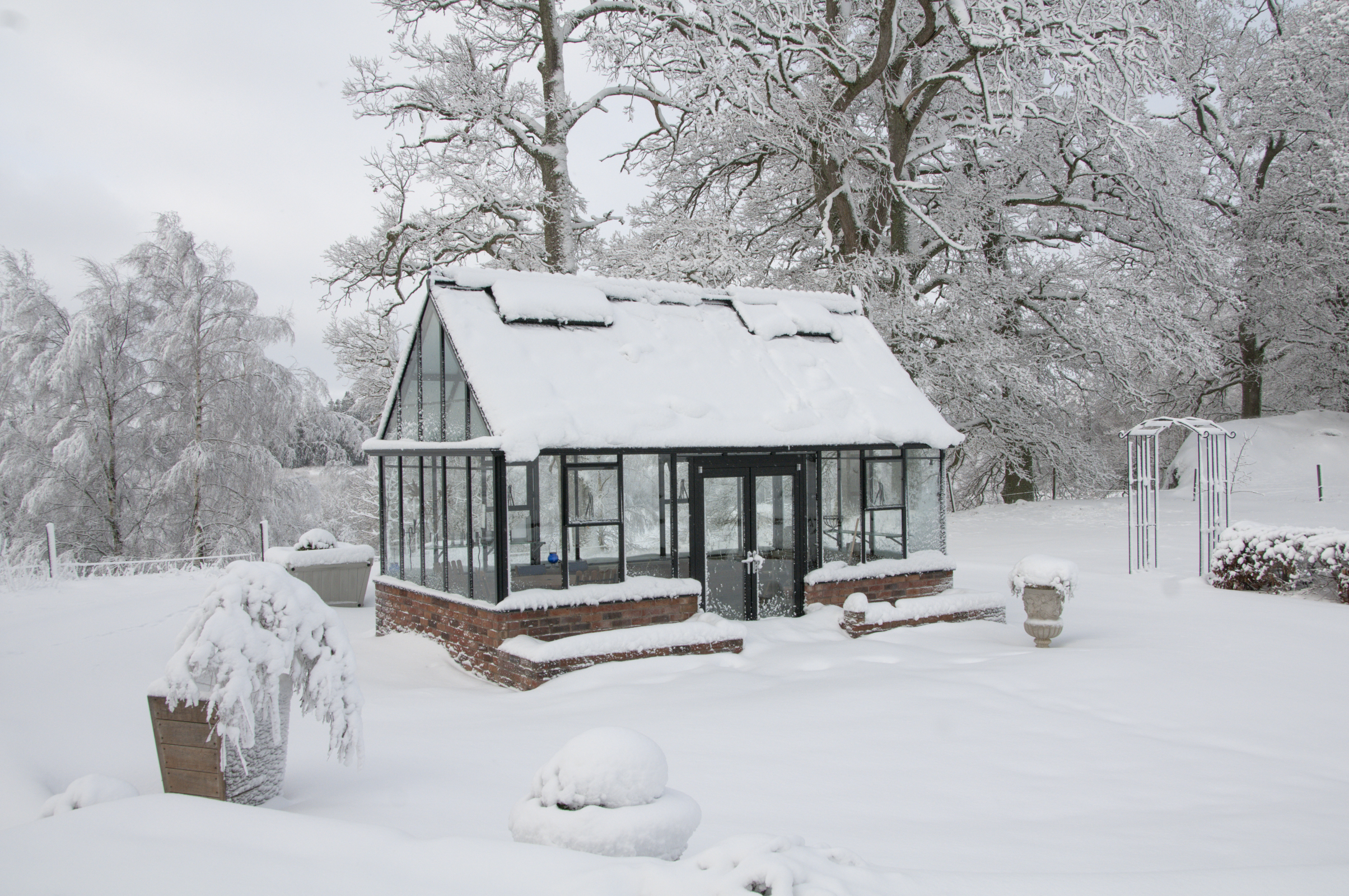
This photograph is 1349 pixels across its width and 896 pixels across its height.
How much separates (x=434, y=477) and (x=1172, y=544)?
14.0 meters

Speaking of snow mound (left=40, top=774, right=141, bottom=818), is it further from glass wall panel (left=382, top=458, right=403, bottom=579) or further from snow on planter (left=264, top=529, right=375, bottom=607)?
snow on planter (left=264, top=529, right=375, bottom=607)

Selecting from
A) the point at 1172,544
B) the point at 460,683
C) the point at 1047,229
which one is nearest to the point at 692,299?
the point at 460,683

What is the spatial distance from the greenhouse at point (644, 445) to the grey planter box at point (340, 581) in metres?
3.08

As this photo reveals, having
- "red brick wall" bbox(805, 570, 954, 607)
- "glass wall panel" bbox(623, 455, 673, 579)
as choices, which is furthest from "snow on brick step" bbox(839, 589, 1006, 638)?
"glass wall panel" bbox(623, 455, 673, 579)

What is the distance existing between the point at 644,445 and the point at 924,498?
4.52 m

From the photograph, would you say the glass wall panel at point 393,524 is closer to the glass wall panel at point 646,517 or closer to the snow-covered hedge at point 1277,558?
the glass wall panel at point 646,517

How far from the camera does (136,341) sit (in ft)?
70.4

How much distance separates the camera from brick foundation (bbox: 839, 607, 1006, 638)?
9.94 metres

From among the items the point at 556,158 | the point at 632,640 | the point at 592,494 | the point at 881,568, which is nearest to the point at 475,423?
the point at 592,494

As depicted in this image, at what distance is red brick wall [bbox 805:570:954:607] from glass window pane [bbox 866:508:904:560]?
13.1 inches

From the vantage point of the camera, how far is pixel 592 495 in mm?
9039

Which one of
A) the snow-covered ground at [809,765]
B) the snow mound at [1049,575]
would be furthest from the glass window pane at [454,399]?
the snow mound at [1049,575]

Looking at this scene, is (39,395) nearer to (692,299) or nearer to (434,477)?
(434,477)

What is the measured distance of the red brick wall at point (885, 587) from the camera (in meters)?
10.6
